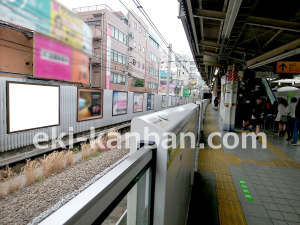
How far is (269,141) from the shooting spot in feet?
25.2

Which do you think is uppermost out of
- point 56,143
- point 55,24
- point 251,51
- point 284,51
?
point 251,51

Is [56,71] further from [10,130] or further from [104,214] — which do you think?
[10,130]

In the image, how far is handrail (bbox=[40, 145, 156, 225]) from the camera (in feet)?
1.60

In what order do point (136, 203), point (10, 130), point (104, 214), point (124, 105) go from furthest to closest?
point (124, 105) < point (10, 130) < point (136, 203) < point (104, 214)

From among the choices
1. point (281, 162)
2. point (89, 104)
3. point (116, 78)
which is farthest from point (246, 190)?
point (116, 78)

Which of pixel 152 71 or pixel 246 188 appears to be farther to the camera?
pixel 152 71

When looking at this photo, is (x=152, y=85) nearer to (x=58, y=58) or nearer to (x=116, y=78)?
(x=116, y=78)

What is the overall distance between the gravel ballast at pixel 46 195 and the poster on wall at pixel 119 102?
7192mm

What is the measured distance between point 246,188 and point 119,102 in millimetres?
10362

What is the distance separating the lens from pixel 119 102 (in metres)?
13.1

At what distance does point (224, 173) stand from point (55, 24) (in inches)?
178

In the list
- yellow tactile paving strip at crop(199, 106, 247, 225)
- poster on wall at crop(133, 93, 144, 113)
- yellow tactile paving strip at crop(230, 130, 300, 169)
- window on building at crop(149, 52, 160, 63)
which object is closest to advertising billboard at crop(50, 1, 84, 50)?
yellow tactile paving strip at crop(199, 106, 247, 225)

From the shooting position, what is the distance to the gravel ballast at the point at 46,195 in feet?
10.4

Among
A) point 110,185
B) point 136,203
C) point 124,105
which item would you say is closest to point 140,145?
point 136,203
